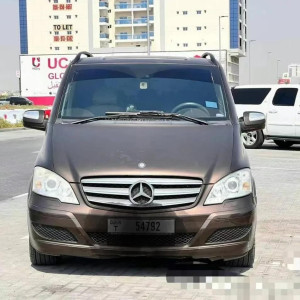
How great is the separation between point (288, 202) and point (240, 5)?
117179 millimetres

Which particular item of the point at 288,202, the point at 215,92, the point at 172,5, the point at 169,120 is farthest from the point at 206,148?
the point at 172,5

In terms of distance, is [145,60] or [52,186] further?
[145,60]

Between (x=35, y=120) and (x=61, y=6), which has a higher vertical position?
(x=61, y=6)

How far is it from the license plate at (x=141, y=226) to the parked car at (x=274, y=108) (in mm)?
14671

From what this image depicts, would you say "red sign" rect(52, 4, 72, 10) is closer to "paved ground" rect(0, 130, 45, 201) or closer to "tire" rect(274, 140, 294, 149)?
"paved ground" rect(0, 130, 45, 201)

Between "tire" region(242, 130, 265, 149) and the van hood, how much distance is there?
47.9 feet

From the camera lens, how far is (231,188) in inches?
211

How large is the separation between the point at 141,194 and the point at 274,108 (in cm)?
1553

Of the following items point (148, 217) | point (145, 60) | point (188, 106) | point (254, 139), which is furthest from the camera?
point (254, 139)

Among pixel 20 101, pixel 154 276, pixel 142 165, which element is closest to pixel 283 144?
pixel 154 276

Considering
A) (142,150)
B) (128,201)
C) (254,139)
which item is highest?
(142,150)

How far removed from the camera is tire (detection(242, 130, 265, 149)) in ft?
66.7

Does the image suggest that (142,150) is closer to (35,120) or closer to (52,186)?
(52,186)

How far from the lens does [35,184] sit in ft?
18.0
